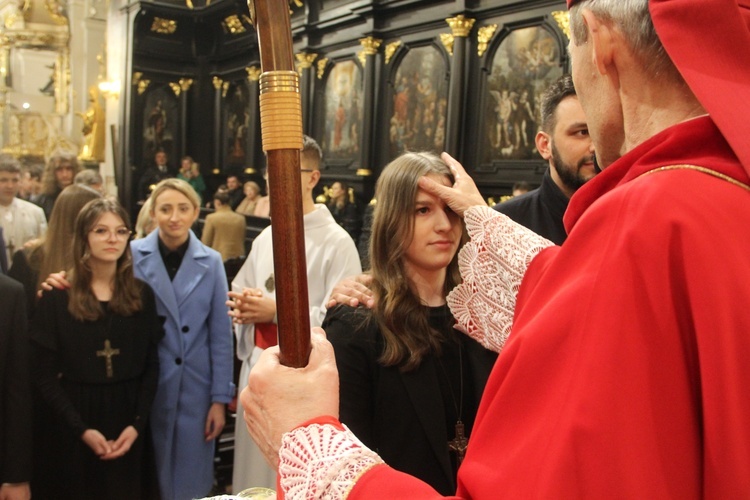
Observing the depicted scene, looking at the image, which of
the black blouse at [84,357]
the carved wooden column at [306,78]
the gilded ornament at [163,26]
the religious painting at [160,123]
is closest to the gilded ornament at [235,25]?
the gilded ornament at [163,26]

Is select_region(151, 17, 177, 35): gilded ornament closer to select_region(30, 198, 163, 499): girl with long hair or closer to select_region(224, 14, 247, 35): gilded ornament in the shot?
select_region(224, 14, 247, 35): gilded ornament

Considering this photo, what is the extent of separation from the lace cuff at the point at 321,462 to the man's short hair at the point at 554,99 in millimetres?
2069

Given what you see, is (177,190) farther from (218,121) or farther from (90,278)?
(218,121)

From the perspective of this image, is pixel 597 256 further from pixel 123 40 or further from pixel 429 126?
pixel 123 40

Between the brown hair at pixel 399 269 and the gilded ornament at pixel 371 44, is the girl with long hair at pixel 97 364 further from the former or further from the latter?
the gilded ornament at pixel 371 44

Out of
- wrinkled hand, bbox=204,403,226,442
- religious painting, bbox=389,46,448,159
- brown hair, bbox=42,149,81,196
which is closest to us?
wrinkled hand, bbox=204,403,226,442

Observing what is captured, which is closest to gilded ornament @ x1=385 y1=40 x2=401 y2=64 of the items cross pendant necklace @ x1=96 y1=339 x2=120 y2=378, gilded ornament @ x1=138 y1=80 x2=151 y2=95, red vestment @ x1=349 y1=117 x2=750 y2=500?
gilded ornament @ x1=138 y1=80 x2=151 y2=95

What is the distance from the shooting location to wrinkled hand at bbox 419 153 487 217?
2.02m

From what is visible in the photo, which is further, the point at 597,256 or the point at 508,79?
the point at 508,79

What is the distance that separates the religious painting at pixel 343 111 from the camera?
38.3 feet

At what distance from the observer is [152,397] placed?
10.4 ft

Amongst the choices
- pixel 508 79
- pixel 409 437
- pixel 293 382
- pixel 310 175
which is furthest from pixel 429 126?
pixel 293 382

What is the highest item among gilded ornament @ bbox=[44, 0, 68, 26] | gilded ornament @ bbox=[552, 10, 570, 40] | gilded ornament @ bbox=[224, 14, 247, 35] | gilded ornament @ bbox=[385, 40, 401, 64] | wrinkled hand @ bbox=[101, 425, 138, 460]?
gilded ornament @ bbox=[44, 0, 68, 26]

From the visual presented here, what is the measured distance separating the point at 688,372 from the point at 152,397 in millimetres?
2835
